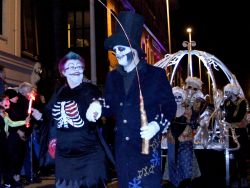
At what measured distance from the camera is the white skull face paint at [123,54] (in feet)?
13.7

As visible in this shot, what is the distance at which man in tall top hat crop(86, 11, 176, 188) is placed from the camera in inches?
153

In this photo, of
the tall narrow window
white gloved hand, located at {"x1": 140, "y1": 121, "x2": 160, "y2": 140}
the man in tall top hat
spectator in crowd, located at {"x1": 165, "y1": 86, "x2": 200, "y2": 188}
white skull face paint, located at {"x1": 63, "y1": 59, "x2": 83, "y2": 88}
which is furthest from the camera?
the tall narrow window

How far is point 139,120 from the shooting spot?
3.95 metres

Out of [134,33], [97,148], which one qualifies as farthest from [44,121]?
[134,33]

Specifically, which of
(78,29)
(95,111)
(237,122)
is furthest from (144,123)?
(78,29)

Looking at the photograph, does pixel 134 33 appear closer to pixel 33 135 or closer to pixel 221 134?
pixel 221 134

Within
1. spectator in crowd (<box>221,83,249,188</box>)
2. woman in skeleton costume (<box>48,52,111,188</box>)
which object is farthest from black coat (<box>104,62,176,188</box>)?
spectator in crowd (<box>221,83,249,188</box>)

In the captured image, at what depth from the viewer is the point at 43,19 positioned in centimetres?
2062

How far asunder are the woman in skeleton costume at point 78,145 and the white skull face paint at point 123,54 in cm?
76

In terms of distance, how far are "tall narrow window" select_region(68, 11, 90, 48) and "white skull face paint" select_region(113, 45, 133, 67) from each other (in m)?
23.8

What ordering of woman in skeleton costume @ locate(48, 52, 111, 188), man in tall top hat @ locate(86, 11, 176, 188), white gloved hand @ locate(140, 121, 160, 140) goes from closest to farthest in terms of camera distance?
white gloved hand @ locate(140, 121, 160, 140) → man in tall top hat @ locate(86, 11, 176, 188) → woman in skeleton costume @ locate(48, 52, 111, 188)

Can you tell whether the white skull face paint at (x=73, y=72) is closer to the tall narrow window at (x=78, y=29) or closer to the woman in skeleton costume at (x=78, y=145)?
the woman in skeleton costume at (x=78, y=145)

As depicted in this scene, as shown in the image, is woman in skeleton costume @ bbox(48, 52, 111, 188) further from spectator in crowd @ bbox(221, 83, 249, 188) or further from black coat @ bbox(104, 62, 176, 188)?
spectator in crowd @ bbox(221, 83, 249, 188)

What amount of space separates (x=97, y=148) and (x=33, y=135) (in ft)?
21.4
